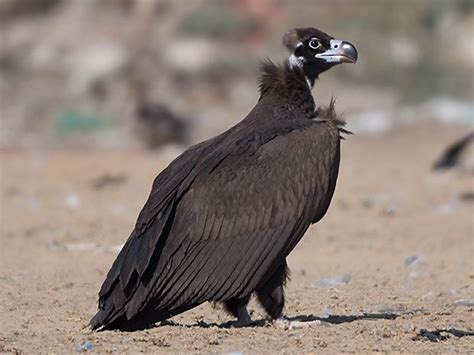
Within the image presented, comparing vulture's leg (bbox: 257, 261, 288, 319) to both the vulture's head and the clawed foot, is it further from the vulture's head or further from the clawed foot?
the vulture's head

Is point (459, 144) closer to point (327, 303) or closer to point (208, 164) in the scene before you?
point (327, 303)

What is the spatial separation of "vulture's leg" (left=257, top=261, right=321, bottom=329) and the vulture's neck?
1.10 m

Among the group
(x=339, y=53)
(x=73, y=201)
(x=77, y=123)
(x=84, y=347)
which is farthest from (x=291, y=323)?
(x=77, y=123)

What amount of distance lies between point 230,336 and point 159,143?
50.4 ft

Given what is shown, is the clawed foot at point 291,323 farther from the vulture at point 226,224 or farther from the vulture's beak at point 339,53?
the vulture's beak at point 339,53

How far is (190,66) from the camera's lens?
3291 cm

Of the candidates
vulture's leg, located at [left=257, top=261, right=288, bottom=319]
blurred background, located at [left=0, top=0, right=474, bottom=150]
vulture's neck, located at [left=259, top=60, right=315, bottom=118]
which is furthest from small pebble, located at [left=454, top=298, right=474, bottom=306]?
blurred background, located at [left=0, top=0, right=474, bottom=150]

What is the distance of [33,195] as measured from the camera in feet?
51.6

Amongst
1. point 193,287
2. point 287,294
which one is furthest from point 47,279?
point 193,287

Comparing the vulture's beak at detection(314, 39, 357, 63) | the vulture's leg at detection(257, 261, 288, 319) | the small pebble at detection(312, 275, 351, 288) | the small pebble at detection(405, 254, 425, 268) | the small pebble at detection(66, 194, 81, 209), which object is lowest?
the small pebble at detection(312, 275, 351, 288)

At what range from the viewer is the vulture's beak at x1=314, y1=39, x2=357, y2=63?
8000 millimetres

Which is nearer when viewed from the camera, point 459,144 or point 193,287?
point 193,287

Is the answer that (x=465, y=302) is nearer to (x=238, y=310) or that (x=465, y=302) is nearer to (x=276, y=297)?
(x=276, y=297)

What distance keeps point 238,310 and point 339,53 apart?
1.90 metres
